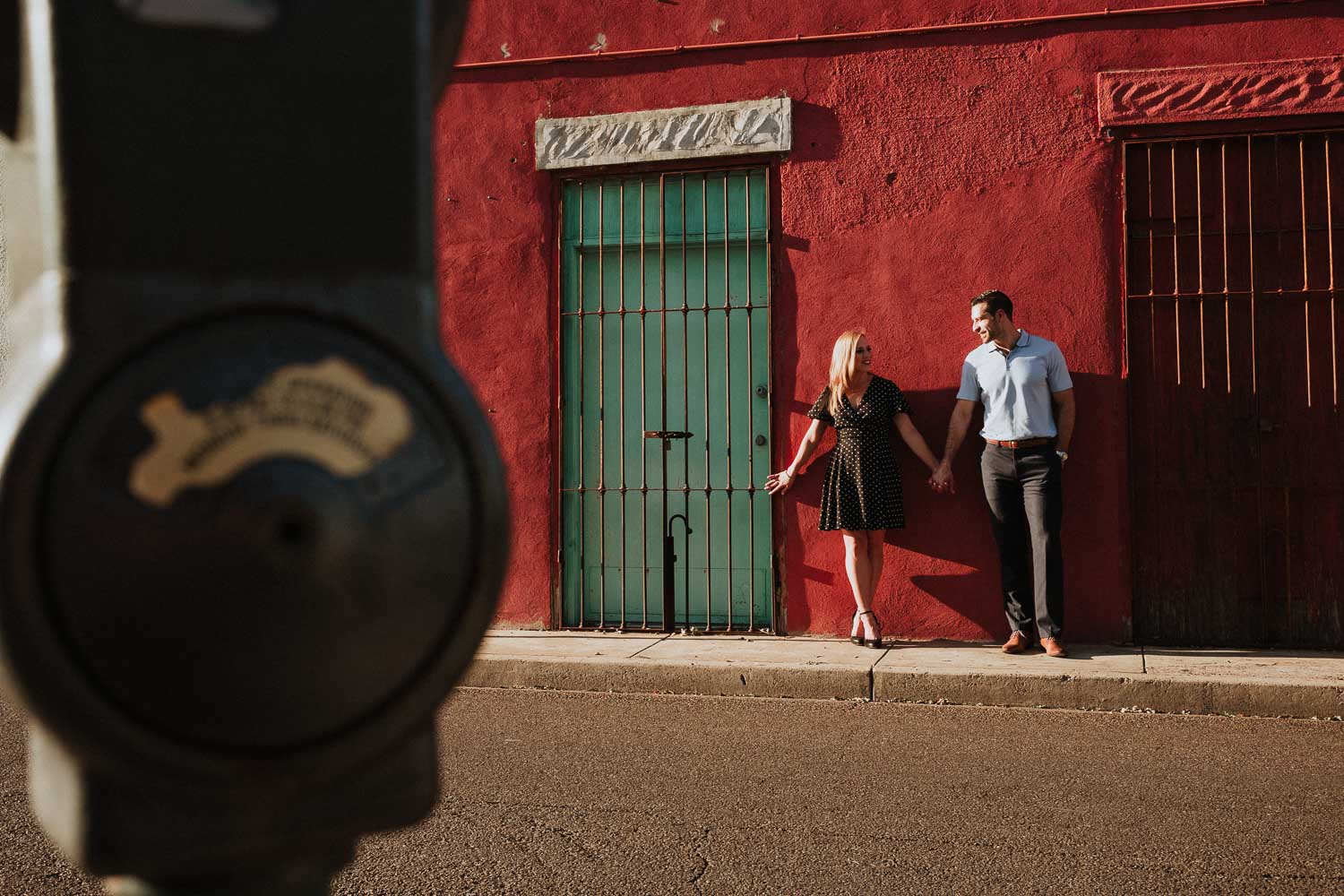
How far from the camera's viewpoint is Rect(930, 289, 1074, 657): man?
688cm

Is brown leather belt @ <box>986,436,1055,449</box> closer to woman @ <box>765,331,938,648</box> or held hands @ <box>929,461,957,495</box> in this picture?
held hands @ <box>929,461,957,495</box>

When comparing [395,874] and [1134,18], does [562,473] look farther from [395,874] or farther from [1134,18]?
[395,874]

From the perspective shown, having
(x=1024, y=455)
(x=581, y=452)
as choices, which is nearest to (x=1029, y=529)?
(x=1024, y=455)

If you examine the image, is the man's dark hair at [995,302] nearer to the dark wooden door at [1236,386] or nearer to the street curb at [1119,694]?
the dark wooden door at [1236,386]

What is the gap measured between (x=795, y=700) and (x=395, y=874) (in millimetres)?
3068

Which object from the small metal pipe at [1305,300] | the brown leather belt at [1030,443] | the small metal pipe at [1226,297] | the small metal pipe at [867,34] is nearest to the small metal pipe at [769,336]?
the small metal pipe at [867,34]

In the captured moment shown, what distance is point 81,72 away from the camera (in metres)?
0.90

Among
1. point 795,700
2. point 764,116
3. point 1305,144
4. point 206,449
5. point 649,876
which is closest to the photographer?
point 206,449

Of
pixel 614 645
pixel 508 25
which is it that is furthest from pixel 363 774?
pixel 508 25

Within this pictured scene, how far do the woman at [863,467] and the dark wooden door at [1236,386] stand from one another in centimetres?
127

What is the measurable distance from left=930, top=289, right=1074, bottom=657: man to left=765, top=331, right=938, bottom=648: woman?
1.46ft

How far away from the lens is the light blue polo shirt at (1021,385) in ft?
22.8

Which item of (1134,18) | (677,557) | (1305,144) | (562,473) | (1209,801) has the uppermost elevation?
(1134,18)

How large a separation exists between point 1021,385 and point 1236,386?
3.89ft
